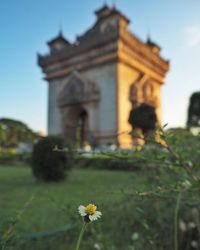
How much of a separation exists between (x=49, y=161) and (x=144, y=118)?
392 inches

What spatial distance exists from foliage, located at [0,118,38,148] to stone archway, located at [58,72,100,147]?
18727mm

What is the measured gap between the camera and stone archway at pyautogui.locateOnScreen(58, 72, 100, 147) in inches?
824

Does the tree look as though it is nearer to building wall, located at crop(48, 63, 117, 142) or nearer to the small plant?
building wall, located at crop(48, 63, 117, 142)

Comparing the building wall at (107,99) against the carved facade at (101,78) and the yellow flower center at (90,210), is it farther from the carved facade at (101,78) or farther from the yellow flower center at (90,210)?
the yellow flower center at (90,210)

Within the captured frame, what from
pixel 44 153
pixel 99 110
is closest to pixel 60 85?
pixel 99 110

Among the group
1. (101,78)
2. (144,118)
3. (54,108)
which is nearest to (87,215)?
(144,118)

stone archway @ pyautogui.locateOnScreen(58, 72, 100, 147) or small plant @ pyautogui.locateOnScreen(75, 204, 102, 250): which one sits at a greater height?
stone archway @ pyautogui.locateOnScreen(58, 72, 100, 147)

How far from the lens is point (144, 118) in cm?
1505

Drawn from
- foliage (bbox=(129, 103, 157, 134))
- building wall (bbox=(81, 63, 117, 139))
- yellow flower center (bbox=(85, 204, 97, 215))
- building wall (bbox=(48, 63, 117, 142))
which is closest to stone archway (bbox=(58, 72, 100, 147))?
building wall (bbox=(48, 63, 117, 142))

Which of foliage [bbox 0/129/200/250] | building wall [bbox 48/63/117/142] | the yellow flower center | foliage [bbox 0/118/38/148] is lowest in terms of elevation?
foliage [bbox 0/129/200/250]

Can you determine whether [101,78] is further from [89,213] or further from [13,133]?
[89,213]

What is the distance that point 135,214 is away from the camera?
87.7 inches

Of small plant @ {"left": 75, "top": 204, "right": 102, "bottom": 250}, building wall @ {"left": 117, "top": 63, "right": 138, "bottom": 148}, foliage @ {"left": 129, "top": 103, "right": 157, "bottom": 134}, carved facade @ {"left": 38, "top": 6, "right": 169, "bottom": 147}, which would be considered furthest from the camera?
carved facade @ {"left": 38, "top": 6, "right": 169, "bottom": 147}

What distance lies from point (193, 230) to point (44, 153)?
13.9ft
